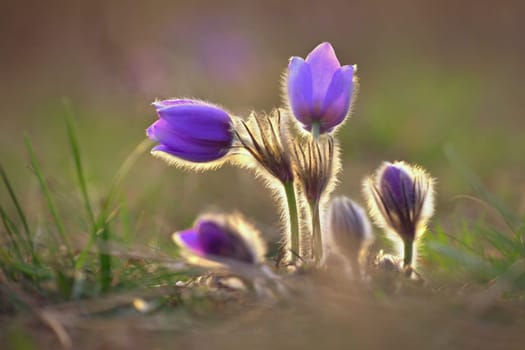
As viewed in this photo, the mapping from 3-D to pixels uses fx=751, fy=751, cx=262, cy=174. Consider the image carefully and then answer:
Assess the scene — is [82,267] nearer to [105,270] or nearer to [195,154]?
[105,270]

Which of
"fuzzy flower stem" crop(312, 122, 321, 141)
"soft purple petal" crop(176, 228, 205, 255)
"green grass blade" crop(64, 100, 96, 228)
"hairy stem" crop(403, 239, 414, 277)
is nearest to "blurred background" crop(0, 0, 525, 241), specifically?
"green grass blade" crop(64, 100, 96, 228)

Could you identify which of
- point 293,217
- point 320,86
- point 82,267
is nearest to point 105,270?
point 82,267

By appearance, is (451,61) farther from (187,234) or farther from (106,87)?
(187,234)

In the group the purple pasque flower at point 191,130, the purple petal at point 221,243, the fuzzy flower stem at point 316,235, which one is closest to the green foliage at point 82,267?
the purple petal at point 221,243

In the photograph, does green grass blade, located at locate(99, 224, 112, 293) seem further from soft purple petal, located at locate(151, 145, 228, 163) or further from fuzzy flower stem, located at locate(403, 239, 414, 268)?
fuzzy flower stem, located at locate(403, 239, 414, 268)

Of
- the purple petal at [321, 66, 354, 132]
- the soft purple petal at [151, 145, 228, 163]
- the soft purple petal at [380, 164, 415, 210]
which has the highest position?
the purple petal at [321, 66, 354, 132]

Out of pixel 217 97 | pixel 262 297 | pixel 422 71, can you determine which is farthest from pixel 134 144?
pixel 262 297
